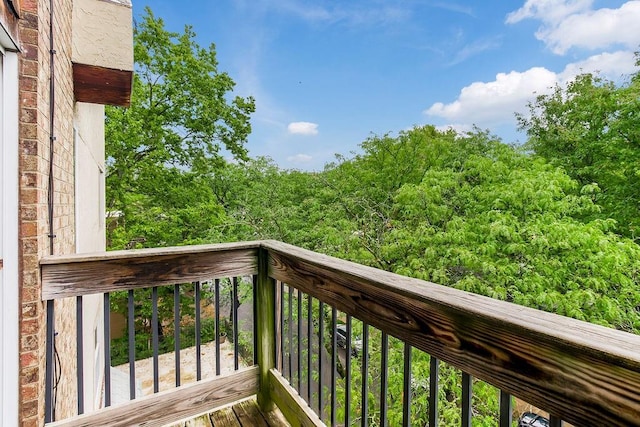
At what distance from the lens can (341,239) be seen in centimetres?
784

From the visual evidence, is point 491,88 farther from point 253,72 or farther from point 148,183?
point 148,183

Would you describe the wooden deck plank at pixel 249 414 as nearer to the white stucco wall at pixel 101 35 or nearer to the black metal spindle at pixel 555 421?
the black metal spindle at pixel 555 421

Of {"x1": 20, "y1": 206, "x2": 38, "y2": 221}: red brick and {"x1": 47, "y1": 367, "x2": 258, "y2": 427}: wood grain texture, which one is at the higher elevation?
{"x1": 20, "y1": 206, "x2": 38, "y2": 221}: red brick

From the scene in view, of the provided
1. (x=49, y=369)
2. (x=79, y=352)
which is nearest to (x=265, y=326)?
(x=79, y=352)

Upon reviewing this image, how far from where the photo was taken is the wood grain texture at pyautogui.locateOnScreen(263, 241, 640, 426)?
604 millimetres

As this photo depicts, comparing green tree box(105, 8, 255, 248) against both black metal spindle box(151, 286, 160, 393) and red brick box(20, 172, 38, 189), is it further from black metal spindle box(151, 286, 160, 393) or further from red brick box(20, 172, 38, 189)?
red brick box(20, 172, 38, 189)

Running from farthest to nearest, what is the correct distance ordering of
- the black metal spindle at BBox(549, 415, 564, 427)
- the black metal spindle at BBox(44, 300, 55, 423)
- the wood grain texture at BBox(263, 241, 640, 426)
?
the black metal spindle at BBox(44, 300, 55, 423) < the black metal spindle at BBox(549, 415, 564, 427) < the wood grain texture at BBox(263, 241, 640, 426)

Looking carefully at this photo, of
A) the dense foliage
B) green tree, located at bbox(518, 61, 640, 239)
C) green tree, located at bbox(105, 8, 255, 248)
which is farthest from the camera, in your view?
green tree, located at bbox(105, 8, 255, 248)

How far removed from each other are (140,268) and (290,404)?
101 centimetres

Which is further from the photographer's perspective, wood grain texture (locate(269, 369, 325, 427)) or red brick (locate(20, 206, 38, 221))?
wood grain texture (locate(269, 369, 325, 427))

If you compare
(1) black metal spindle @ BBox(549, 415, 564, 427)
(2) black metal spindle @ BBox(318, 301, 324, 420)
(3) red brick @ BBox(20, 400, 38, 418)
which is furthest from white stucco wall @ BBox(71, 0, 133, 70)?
(1) black metal spindle @ BBox(549, 415, 564, 427)

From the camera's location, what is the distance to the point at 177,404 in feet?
6.00

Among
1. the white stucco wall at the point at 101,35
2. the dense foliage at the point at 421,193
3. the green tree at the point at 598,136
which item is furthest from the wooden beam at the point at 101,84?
the green tree at the point at 598,136

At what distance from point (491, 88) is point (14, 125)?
16641 millimetres
